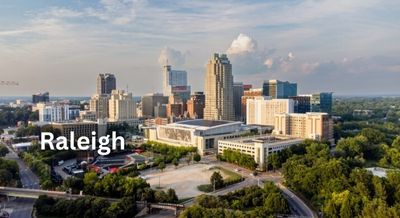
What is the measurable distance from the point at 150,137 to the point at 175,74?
247 ft

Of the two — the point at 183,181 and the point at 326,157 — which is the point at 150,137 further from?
the point at 326,157

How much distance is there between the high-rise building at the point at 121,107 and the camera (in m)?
79.7

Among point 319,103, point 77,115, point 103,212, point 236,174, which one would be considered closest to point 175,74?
point 77,115

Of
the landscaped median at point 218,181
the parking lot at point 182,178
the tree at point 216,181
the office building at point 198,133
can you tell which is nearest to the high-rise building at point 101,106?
the office building at point 198,133

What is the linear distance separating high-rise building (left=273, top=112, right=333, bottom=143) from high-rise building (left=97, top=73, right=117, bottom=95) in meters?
59.7

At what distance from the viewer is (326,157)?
118 feet

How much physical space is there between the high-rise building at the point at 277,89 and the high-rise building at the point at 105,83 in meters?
42.3

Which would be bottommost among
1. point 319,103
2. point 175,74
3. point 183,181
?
point 183,181

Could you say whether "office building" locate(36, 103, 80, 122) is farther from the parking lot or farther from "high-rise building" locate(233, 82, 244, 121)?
the parking lot

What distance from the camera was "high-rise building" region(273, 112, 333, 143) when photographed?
52.0m

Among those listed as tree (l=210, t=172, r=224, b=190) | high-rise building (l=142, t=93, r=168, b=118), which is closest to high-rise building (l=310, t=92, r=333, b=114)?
high-rise building (l=142, t=93, r=168, b=118)

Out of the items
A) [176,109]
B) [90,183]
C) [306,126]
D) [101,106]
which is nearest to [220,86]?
[176,109]

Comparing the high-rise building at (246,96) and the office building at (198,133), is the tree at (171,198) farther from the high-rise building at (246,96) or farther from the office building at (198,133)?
the high-rise building at (246,96)

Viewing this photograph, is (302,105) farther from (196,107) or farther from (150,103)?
(150,103)
